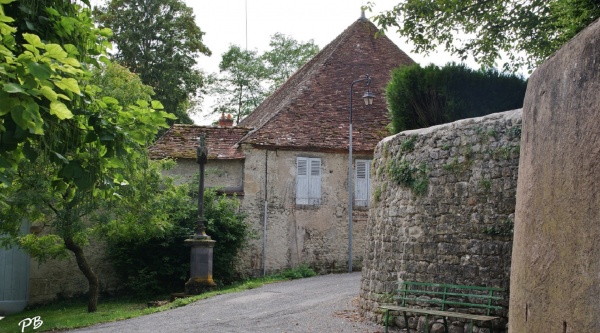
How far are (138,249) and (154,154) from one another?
2.92 meters

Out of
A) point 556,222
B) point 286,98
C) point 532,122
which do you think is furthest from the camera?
point 286,98

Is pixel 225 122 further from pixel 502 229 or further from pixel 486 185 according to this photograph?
pixel 502 229

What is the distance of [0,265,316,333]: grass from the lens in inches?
541

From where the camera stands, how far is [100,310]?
632 inches

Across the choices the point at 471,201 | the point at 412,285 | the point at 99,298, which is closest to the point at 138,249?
the point at 99,298

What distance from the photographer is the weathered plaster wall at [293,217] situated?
1923 centimetres

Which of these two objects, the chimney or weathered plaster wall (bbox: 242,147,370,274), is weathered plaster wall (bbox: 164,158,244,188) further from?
the chimney

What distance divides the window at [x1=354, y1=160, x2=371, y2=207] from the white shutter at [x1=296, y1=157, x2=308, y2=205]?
1551 mm

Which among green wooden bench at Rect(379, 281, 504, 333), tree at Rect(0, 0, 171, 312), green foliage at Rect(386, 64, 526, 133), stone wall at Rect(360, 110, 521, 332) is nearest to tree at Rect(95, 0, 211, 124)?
green foliage at Rect(386, 64, 526, 133)

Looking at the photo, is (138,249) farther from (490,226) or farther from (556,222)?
(556,222)

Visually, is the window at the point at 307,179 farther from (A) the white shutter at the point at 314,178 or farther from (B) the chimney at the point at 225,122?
(B) the chimney at the point at 225,122

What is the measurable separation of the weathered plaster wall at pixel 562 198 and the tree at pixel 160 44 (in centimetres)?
2425

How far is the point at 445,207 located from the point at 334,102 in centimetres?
1179

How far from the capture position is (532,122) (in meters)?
4.66
